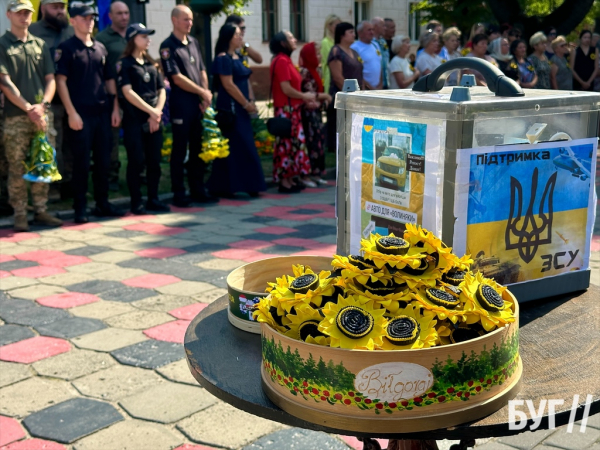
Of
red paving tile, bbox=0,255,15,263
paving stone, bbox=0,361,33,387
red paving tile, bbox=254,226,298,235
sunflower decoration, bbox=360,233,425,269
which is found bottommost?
red paving tile, bbox=254,226,298,235

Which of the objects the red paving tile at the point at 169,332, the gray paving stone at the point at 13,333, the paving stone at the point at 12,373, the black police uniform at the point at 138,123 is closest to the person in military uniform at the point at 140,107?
the black police uniform at the point at 138,123

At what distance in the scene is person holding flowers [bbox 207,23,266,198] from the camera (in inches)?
297

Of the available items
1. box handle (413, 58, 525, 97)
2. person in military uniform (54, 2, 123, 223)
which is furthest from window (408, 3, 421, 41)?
box handle (413, 58, 525, 97)

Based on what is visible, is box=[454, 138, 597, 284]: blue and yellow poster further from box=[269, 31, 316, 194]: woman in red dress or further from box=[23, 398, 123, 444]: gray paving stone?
box=[269, 31, 316, 194]: woman in red dress

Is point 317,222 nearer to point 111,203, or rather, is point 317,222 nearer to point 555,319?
point 111,203

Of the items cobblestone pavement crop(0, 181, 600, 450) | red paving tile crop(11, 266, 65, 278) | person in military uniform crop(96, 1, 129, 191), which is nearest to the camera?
cobblestone pavement crop(0, 181, 600, 450)

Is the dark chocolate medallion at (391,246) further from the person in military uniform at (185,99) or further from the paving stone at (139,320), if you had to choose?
the person in military uniform at (185,99)

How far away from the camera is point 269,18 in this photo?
22078 millimetres

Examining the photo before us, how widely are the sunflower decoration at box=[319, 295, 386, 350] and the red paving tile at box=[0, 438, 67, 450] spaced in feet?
6.32

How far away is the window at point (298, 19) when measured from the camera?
22.6 m

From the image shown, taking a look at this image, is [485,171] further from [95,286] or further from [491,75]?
[95,286]

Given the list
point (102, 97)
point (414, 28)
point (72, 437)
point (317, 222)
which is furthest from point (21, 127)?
point (414, 28)

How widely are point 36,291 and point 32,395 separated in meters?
1.63

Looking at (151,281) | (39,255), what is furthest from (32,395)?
(39,255)
